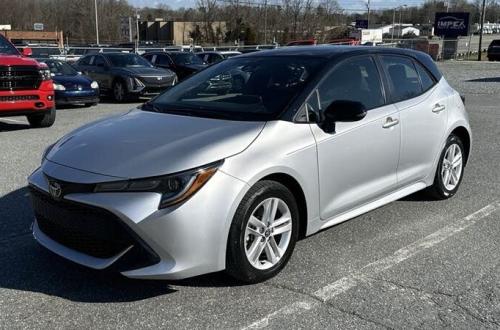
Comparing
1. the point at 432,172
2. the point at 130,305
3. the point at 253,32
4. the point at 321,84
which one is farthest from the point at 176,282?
the point at 253,32

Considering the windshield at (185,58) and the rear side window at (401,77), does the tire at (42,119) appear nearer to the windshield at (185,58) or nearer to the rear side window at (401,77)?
the rear side window at (401,77)

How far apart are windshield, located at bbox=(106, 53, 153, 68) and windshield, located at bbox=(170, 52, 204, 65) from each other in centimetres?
335

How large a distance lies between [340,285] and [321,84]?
158cm

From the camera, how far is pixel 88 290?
3824 millimetres

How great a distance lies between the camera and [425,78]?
19.3 feet

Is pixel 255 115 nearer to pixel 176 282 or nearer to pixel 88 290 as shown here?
pixel 176 282

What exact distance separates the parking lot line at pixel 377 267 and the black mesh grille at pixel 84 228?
96 centimetres

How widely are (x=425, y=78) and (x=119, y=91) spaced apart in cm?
1314

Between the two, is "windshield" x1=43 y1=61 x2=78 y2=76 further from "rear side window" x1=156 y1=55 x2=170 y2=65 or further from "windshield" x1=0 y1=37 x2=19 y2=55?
"rear side window" x1=156 y1=55 x2=170 y2=65

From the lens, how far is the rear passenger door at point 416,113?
5273mm

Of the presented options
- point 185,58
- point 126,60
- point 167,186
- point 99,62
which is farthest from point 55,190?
point 185,58

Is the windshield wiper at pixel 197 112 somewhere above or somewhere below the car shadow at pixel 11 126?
above

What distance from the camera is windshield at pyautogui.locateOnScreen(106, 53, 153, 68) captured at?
18359mm

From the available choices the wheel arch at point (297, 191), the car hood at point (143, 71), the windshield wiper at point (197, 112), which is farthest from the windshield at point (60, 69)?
the wheel arch at point (297, 191)
